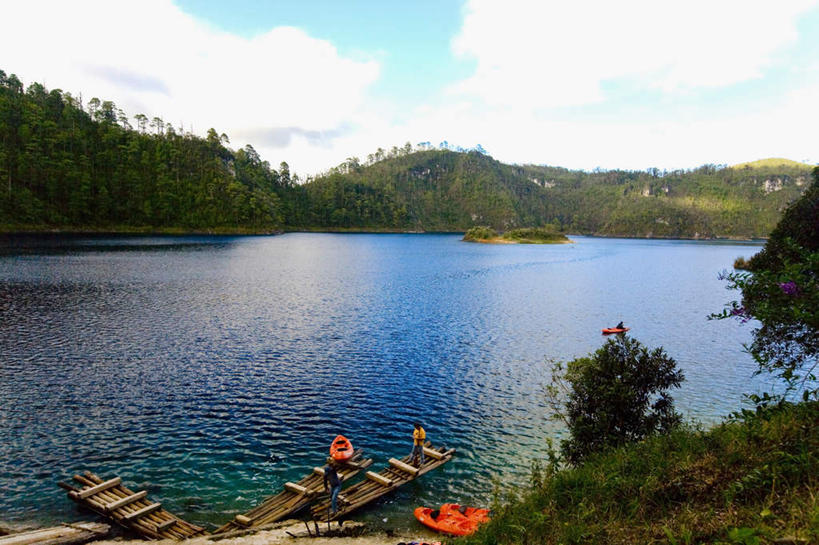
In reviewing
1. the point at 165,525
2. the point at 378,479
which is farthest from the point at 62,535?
the point at 378,479

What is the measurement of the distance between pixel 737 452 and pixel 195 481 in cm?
2431

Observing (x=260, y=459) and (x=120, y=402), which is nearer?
(x=260, y=459)

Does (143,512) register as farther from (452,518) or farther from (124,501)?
(452,518)

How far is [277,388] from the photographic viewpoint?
112ft

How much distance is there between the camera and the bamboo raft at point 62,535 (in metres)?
15.7

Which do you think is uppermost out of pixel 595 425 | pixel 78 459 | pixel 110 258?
pixel 110 258

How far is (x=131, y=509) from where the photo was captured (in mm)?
18578

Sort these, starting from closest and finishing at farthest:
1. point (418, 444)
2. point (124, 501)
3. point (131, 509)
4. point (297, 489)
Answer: point (131, 509) → point (124, 501) → point (297, 489) → point (418, 444)

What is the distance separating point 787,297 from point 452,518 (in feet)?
52.8

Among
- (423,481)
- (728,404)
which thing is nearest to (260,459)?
(423,481)

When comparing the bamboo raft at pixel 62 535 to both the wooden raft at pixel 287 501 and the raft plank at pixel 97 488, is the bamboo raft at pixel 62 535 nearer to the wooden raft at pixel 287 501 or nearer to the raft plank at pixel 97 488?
the raft plank at pixel 97 488

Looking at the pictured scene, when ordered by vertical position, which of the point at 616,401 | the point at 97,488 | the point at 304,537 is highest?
the point at 616,401

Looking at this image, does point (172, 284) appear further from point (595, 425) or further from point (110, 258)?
point (595, 425)

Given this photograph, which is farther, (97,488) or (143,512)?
(97,488)
